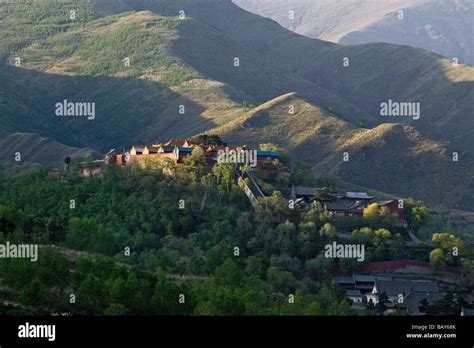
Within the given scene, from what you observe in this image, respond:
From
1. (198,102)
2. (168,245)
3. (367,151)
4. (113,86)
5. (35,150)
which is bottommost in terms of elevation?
(168,245)

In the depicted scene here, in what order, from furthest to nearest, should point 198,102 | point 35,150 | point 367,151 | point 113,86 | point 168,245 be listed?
point 113,86 → point 198,102 → point 367,151 → point 35,150 → point 168,245

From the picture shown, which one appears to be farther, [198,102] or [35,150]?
[198,102]

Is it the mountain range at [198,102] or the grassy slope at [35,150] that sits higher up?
the mountain range at [198,102]

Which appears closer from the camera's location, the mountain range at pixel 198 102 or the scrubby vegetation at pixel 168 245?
the scrubby vegetation at pixel 168 245

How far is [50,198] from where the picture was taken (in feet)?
236

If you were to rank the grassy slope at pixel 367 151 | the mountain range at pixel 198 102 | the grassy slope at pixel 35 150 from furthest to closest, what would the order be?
the mountain range at pixel 198 102
the grassy slope at pixel 367 151
the grassy slope at pixel 35 150

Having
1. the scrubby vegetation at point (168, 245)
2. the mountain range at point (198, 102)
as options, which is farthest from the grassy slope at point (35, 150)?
the scrubby vegetation at point (168, 245)

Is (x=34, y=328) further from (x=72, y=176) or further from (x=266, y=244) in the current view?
(x=72, y=176)

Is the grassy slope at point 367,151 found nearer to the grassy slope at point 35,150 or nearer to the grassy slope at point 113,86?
the grassy slope at point 113,86

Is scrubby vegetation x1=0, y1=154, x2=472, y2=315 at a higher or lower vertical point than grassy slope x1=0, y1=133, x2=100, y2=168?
lower

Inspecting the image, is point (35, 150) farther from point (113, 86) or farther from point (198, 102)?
point (113, 86)

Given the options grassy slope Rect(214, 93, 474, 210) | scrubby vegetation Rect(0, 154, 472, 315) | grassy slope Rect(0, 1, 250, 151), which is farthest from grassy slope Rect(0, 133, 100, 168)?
scrubby vegetation Rect(0, 154, 472, 315)

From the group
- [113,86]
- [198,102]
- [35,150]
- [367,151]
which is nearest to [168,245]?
[35,150]

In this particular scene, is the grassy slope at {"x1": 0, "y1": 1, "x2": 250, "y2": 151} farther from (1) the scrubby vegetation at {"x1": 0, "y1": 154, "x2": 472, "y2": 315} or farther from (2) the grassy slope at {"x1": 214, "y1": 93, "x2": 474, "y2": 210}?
(1) the scrubby vegetation at {"x1": 0, "y1": 154, "x2": 472, "y2": 315}
